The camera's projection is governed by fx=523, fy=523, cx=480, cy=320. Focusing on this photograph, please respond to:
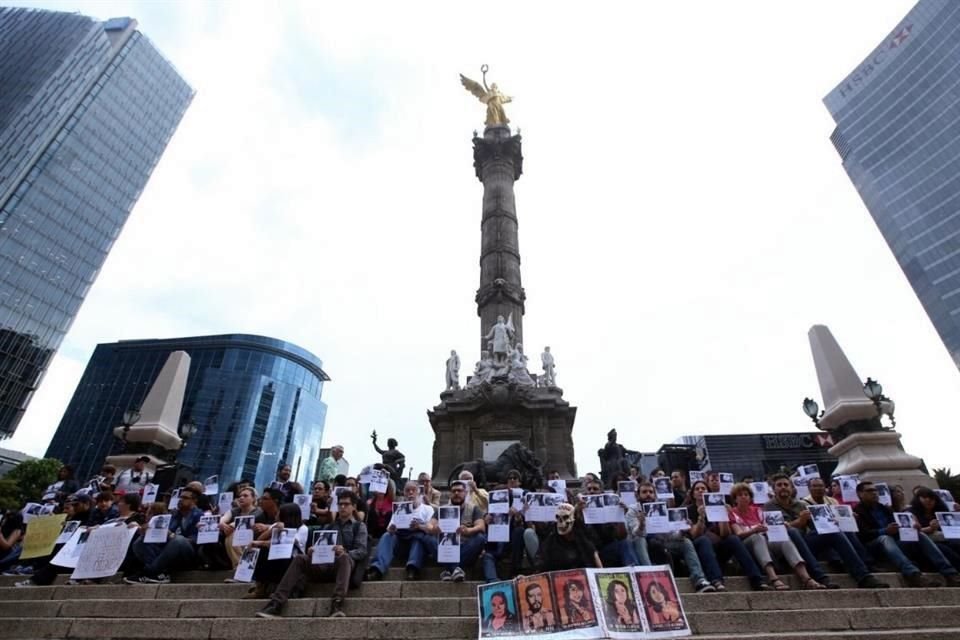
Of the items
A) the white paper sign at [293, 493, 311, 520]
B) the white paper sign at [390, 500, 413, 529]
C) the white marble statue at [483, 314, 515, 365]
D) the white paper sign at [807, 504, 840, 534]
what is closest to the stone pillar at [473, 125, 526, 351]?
the white marble statue at [483, 314, 515, 365]

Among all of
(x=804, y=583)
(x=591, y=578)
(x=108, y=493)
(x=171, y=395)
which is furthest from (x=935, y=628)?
(x=171, y=395)

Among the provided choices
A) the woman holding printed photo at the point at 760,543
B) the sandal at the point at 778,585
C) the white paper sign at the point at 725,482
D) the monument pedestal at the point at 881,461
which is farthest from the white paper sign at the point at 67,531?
the monument pedestal at the point at 881,461

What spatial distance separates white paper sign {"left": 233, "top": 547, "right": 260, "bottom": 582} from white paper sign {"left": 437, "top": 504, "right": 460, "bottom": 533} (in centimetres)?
201

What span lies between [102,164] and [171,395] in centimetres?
7314

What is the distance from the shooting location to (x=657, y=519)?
5918 millimetres

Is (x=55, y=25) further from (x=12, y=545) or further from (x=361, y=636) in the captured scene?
(x=361, y=636)

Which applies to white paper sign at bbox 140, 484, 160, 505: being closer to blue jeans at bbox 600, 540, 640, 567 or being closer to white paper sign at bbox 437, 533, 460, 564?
white paper sign at bbox 437, 533, 460, 564

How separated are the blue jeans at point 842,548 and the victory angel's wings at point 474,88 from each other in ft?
100

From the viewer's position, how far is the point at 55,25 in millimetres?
72000

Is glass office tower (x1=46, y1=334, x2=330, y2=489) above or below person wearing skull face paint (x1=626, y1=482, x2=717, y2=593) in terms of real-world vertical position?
above

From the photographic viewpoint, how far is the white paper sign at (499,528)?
607cm

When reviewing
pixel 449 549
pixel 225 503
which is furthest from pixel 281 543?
pixel 225 503

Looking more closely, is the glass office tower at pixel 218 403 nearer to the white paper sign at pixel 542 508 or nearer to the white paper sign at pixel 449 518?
the white paper sign at pixel 449 518

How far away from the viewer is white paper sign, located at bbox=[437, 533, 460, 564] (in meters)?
5.93
